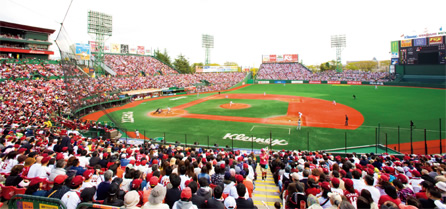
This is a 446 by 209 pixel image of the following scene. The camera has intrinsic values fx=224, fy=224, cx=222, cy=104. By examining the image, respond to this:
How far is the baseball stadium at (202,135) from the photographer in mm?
5023

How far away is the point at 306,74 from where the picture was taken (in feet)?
289

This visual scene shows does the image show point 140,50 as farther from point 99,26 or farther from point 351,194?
point 351,194

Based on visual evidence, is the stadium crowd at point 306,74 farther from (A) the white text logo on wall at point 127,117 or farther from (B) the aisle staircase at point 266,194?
(B) the aisle staircase at point 266,194

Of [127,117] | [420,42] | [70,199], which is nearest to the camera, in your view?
[70,199]

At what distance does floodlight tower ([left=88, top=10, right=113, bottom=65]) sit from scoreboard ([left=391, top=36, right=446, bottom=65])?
7570 centimetres

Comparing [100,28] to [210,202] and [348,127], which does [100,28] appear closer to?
[348,127]

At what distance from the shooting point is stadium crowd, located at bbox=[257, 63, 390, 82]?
2940 inches

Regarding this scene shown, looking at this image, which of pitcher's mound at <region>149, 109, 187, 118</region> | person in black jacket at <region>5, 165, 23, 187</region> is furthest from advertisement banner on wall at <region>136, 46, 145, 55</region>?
person in black jacket at <region>5, 165, 23, 187</region>

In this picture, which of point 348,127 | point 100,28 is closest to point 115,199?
point 348,127

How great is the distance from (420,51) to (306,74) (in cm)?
3675

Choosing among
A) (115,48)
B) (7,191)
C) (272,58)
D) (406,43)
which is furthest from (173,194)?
(272,58)

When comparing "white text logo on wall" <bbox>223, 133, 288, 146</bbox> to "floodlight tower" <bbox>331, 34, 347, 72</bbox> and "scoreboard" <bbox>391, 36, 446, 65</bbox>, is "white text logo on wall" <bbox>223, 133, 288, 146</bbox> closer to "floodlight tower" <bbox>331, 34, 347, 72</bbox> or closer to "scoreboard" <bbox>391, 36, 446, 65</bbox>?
"scoreboard" <bbox>391, 36, 446, 65</bbox>

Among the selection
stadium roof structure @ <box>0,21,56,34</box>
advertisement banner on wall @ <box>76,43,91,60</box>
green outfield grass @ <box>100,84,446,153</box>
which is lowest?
green outfield grass @ <box>100,84,446,153</box>

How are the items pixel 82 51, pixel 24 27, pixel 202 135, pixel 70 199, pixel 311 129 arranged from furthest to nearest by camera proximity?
pixel 82 51
pixel 24 27
pixel 311 129
pixel 202 135
pixel 70 199
